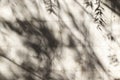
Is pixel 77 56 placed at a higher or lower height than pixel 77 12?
lower

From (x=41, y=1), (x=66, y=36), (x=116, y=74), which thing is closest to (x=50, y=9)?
(x=41, y=1)

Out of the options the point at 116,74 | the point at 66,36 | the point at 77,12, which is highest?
the point at 77,12

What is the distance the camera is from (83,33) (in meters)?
3.75

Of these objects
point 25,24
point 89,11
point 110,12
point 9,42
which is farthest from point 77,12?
point 9,42

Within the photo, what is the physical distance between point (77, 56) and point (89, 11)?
597 millimetres

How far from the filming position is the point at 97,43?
3.78 meters

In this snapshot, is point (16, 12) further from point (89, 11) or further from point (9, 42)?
point (89, 11)

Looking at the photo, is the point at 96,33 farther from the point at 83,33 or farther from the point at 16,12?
the point at 16,12

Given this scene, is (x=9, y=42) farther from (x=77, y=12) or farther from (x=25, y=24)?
(x=77, y=12)

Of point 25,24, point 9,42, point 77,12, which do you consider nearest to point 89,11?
point 77,12

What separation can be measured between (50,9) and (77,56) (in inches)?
27.5

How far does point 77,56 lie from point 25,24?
784 millimetres

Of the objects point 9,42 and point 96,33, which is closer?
point 9,42

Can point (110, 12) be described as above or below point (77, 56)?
above
